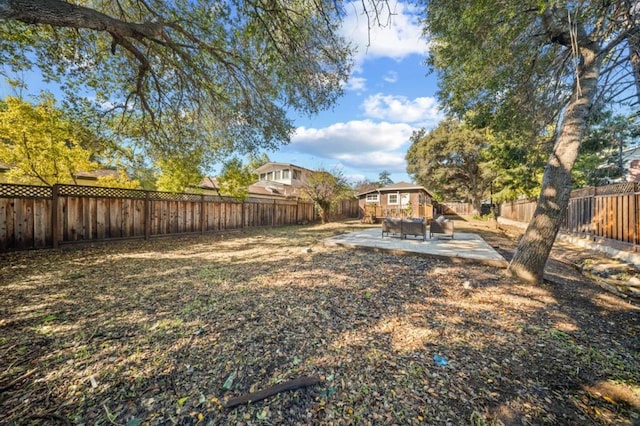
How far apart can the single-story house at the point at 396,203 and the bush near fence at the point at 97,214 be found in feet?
39.7

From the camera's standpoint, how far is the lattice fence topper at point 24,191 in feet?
17.5

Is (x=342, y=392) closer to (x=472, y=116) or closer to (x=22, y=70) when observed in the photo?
(x=472, y=116)

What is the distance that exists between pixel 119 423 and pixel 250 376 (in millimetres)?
805

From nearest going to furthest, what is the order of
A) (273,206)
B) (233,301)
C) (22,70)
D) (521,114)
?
(233,301)
(22,70)
(521,114)
(273,206)

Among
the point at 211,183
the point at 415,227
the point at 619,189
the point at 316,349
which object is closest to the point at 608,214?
the point at 619,189

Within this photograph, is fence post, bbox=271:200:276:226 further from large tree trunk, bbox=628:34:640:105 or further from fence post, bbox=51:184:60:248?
large tree trunk, bbox=628:34:640:105

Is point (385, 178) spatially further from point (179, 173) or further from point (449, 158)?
point (179, 173)

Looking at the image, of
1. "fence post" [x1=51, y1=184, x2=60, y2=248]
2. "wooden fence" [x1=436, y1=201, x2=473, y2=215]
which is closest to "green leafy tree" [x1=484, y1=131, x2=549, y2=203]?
"wooden fence" [x1=436, y1=201, x2=473, y2=215]

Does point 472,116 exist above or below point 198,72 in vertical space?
below

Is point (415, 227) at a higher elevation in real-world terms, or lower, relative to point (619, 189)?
lower

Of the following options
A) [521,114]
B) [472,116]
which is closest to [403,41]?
[472,116]

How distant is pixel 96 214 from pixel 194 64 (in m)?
4.99

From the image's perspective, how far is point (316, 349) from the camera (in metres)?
2.27

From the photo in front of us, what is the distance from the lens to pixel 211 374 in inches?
75.2
